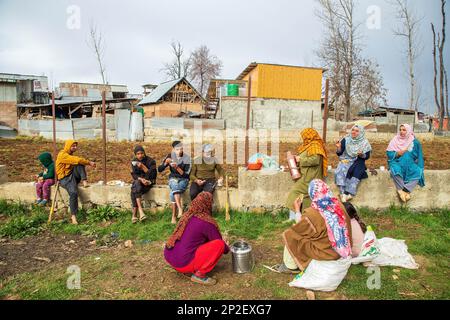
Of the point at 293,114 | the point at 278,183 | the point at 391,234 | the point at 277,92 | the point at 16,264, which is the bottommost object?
the point at 16,264

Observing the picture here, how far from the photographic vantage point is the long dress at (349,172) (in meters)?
5.46

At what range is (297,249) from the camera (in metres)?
3.49

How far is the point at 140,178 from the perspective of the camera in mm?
5781

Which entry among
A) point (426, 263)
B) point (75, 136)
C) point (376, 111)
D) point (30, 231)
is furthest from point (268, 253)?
point (376, 111)

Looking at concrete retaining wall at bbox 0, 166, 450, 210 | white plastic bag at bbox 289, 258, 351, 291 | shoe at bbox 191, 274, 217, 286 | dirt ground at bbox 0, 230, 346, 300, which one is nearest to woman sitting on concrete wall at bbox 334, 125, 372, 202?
concrete retaining wall at bbox 0, 166, 450, 210

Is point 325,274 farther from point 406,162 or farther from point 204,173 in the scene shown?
point 406,162

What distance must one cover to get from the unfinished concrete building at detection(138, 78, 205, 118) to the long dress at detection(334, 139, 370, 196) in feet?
78.8

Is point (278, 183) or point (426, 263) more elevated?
point (278, 183)

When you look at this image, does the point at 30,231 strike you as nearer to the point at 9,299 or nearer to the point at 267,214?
the point at 9,299

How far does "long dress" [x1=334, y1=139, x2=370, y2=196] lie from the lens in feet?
17.9

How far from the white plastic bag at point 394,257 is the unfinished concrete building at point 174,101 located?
1010 inches

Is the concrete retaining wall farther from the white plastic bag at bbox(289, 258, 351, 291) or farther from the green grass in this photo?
the white plastic bag at bbox(289, 258, 351, 291)

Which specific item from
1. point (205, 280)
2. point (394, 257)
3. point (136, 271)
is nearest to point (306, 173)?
point (394, 257)
